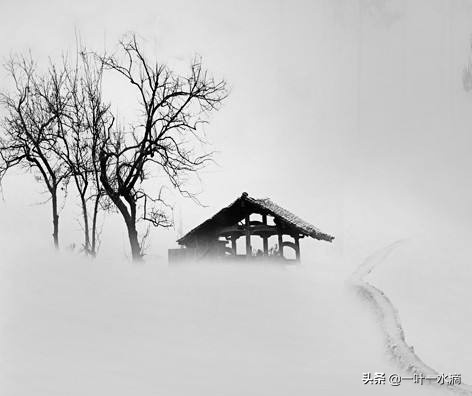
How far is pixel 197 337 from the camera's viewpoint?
9.12 m

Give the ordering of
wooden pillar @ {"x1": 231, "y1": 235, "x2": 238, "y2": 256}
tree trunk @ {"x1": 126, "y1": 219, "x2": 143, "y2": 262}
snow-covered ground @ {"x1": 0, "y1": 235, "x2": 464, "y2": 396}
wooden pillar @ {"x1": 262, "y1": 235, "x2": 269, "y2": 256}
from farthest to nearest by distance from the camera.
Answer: wooden pillar @ {"x1": 231, "y1": 235, "x2": 238, "y2": 256} < wooden pillar @ {"x1": 262, "y1": 235, "x2": 269, "y2": 256} < tree trunk @ {"x1": 126, "y1": 219, "x2": 143, "y2": 262} < snow-covered ground @ {"x1": 0, "y1": 235, "x2": 464, "y2": 396}

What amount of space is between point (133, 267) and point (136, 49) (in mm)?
7856

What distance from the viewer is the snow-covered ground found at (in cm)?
712

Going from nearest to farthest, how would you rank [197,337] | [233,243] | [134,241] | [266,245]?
1. [197,337]
2. [134,241]
3. [266,245]
4. [233,243]

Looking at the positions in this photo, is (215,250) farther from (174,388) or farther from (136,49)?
(174,388)

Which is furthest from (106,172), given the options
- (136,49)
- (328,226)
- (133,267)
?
(328,226)

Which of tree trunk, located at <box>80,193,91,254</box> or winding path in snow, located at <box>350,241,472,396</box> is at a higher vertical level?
tree trunk, located at <box>80,193,91,254</box>

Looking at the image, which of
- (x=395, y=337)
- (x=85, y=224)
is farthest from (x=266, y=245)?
(x=395, y=337)

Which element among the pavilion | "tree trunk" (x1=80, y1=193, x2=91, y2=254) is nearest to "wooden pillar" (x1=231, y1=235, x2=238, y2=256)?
the pavilion

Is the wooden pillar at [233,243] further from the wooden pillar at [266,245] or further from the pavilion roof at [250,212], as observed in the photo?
the wooden pillar at [266,245]

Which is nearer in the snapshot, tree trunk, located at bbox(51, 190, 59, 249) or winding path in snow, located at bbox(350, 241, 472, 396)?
winding path in snow, located at bbox(350, 241, 472, 396)

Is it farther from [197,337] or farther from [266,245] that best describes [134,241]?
[197,337]

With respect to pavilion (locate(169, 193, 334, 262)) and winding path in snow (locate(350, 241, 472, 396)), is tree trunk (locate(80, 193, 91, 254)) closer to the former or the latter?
pavilion (locate(169, 193, 334, 262))

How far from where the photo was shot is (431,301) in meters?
16.0
